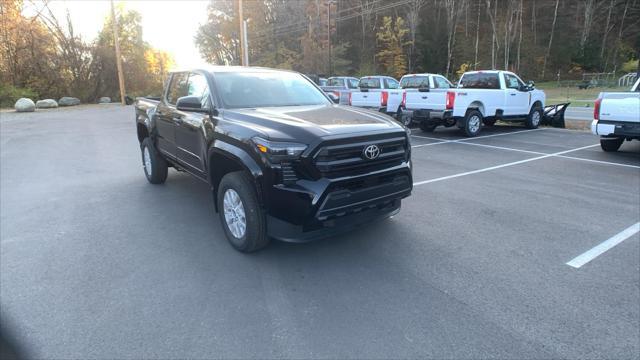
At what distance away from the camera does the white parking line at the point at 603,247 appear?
3.99m

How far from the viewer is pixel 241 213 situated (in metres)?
4.04

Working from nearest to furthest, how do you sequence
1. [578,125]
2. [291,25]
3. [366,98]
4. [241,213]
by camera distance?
[241,213], [578,125], [366,98], [291,25]

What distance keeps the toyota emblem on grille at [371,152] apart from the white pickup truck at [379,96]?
1043 cm

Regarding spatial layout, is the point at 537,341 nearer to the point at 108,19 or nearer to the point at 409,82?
the point at 409,82

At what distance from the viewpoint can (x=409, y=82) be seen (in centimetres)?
1478

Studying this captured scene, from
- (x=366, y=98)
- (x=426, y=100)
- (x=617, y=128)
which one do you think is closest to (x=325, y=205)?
(x=617, y=128)

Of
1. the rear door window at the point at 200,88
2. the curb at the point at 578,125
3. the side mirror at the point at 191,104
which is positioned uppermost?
the rear door window at the point at 200,88

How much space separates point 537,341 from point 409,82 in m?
13.0

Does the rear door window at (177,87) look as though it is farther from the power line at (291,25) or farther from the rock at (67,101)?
the power line at (291,25)

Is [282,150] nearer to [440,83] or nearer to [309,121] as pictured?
[309,121]

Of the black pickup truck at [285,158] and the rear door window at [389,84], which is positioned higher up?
the rear door window at [389,84]

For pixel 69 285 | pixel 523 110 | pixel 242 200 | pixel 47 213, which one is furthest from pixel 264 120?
pixel 523 110

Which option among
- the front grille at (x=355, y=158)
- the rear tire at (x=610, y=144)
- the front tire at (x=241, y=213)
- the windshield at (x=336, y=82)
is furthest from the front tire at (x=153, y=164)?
the windshield at (x=336, y=82)

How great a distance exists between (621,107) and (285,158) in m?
8.51
